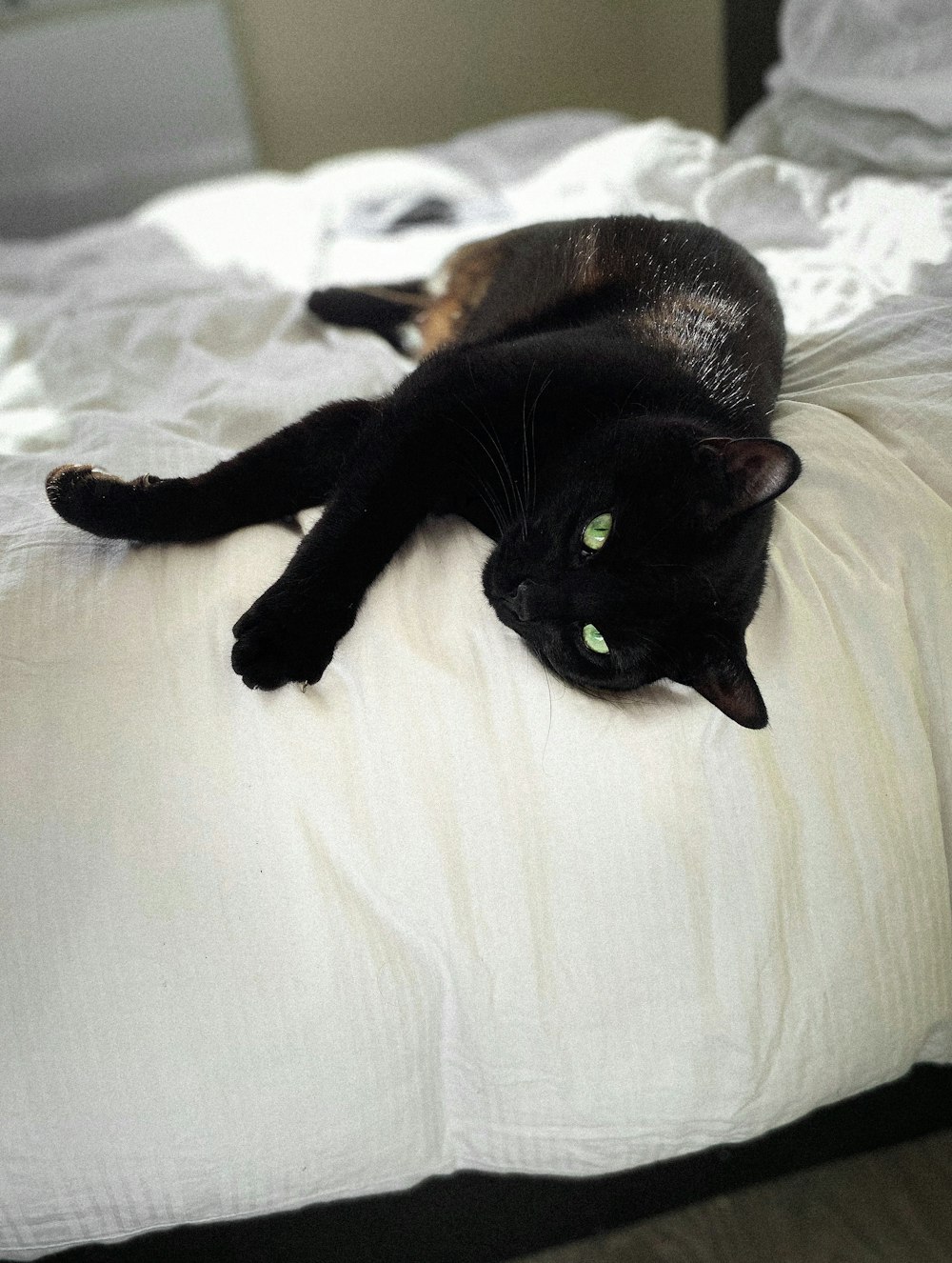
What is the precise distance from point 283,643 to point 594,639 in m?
0.25

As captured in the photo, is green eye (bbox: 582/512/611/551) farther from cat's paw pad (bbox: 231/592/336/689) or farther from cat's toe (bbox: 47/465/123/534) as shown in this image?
cat's toe (bbox: 47/465/123/534)

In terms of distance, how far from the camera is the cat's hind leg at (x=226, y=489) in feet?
2.69

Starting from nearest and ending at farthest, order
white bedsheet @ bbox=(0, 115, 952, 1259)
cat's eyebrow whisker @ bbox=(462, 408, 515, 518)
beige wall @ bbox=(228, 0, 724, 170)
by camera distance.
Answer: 1. white bedsheet @ bbox=(0, 115, 952, 1259)
2. cat's eyebrow whisker @ bbox=(462, 408, 515, 518)
3. beige wall @ bbox=(228, 0, 724, 170)

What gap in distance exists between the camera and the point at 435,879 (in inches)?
27.6

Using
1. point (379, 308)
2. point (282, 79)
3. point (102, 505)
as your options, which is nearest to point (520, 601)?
point (102, 505)

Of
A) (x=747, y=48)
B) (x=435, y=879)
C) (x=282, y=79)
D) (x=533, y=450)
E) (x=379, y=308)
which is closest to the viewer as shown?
(x=435, y=879)

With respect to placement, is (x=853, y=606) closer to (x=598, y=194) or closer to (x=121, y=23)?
(x=598, y=194)

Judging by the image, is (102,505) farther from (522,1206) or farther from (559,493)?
(522,1206)

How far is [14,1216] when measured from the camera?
2.26ft

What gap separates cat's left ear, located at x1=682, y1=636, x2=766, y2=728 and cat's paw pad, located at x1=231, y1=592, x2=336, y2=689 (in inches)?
11.3

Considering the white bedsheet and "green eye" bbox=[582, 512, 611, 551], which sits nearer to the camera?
the white bedsheet

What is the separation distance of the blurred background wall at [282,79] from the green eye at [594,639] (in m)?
2.60

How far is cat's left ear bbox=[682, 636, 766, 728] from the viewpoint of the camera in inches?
27.8

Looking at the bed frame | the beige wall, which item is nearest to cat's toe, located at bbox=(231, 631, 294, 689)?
the bed frame
